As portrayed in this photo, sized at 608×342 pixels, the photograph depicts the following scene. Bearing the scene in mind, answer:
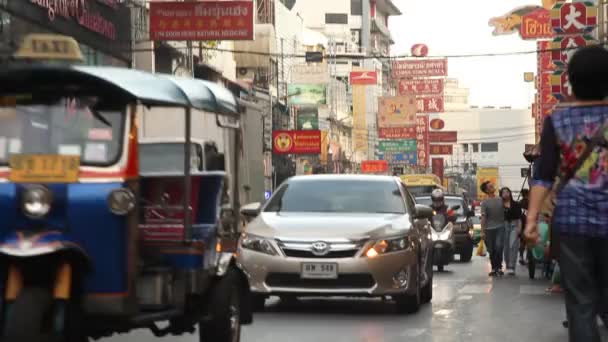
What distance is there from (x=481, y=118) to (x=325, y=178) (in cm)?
16020

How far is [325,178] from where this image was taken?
16.0 meters

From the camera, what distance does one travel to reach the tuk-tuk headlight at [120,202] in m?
8.07

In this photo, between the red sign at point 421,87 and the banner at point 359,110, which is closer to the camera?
the red sign at point 421,87

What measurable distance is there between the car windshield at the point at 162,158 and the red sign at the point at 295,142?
64909mm

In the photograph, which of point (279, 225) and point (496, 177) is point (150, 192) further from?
point (496, 177)

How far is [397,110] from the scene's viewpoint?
89000 mm

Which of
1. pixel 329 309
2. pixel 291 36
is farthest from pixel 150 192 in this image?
pixel 291 36

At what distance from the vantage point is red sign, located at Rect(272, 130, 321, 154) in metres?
74.8

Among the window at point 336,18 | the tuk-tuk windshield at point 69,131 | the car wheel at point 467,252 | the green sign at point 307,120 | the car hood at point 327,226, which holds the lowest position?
the car wheel at point 467,252

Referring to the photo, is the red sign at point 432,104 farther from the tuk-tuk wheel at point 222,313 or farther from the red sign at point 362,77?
the tuk-tuk wheel at point 222,313

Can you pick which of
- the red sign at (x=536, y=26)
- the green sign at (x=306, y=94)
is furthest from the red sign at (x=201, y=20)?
the green sign at (x=306, y=94)

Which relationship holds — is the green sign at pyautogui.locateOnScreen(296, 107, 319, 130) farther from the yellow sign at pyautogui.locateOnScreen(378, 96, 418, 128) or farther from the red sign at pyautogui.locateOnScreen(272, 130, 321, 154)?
the red sign at pyautogui.locateOnScreen(272, 130, 321, 154)

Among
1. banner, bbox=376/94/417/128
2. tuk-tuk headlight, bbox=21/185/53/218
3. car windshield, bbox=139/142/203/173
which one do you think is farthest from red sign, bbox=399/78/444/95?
tuk-tuk headlight, bbox=21/185/53/218

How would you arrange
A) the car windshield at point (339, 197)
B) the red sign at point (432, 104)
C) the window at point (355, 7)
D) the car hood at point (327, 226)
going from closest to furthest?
the car hood at point (327, 226), the car windshield at point (339, 197), the red sign at point (432, 104), the window at point (355, 7)
